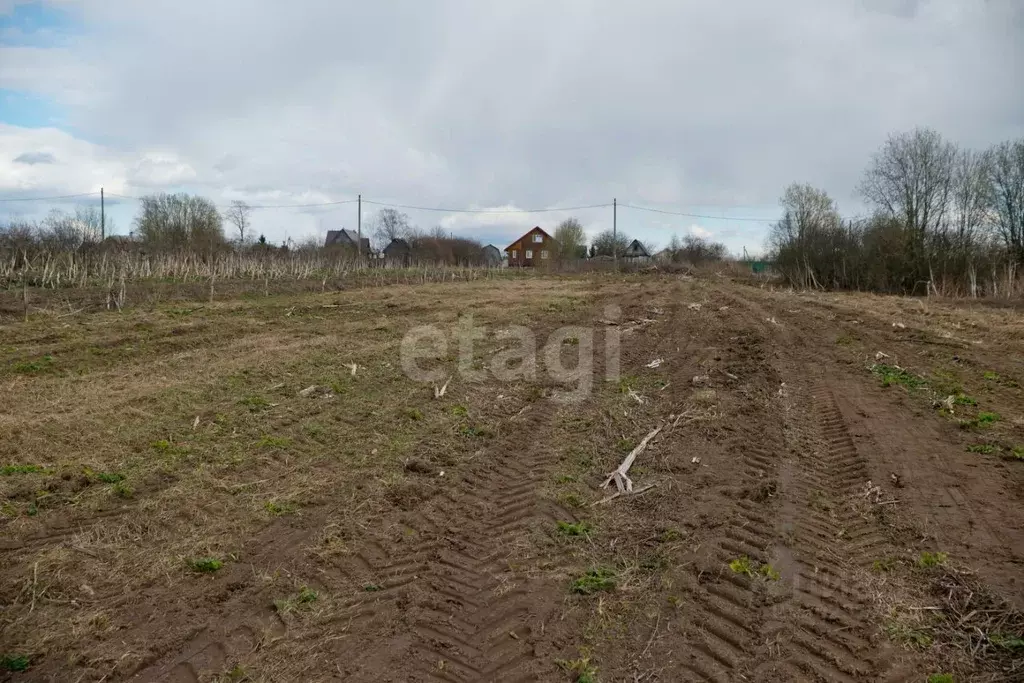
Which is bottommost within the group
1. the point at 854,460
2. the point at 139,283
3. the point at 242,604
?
the point at 242,604

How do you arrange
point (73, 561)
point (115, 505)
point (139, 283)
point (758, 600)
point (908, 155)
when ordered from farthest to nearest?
point (908, 155) < point (139, 283) < point (115, 505) < point (73, 561) < point (758, 600)

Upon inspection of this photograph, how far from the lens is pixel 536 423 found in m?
6.54

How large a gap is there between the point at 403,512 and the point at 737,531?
2333mm

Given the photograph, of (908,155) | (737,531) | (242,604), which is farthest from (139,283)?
(908,155)

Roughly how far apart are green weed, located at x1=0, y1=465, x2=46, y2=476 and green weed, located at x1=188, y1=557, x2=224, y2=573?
2.32 m

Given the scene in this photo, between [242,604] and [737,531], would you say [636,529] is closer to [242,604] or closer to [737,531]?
[737,531]

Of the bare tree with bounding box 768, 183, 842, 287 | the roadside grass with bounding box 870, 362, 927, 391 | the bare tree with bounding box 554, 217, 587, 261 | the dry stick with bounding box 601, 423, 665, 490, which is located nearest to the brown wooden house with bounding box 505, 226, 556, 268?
the bare tree with bounding box 554, 217, 587, 261

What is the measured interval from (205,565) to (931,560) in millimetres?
4377

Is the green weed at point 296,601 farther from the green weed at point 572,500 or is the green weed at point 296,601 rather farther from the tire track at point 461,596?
the green weed at point 572,500

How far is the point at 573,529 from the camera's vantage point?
4195mm

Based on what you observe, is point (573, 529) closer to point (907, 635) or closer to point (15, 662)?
point (907, 635)

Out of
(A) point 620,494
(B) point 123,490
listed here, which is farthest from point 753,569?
(B) point 123,490

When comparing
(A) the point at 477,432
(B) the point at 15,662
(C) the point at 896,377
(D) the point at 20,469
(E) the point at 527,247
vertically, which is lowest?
(B) the point at 15,662

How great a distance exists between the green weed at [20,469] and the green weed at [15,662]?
2544mm
